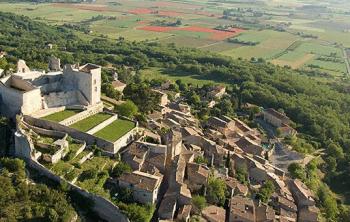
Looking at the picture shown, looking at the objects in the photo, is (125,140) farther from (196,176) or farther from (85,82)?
(85,82)

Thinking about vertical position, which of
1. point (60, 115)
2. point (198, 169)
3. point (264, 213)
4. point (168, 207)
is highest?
point (60, 115)

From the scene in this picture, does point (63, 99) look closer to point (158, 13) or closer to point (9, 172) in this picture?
point (9, 172)

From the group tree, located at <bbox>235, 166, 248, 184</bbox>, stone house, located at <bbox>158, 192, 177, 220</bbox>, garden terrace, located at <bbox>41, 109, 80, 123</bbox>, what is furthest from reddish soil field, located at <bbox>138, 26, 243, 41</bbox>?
stone house, located at <bbox>158, 192, 177, 220</bbox>

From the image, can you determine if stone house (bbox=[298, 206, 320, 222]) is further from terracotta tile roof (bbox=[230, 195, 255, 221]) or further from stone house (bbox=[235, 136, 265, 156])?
stone house (bbox=[235, 136, 265, 156])

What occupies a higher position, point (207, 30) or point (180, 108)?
point (180, 108)

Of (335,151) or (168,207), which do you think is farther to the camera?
(335,151)

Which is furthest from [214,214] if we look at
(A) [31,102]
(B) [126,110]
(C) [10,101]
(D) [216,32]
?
(D) [216,32]

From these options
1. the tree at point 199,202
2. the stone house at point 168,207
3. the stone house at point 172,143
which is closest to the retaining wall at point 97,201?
the stone house at point 168,207

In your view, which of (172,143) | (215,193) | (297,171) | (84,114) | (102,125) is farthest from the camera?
(297,171)
